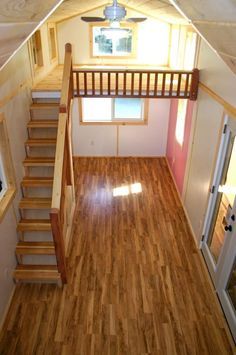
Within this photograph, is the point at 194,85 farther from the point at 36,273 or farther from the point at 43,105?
the point at 36,273

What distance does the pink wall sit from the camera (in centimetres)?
498

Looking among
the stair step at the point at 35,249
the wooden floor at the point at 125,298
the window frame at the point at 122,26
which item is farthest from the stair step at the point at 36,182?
the window frame at the point at 122,26

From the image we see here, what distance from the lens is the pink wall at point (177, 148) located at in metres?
4.98

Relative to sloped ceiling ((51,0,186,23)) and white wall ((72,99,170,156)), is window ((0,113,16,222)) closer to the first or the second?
sloped ceiling ((51,0,186,23))

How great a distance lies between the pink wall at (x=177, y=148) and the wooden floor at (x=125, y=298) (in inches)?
32.8

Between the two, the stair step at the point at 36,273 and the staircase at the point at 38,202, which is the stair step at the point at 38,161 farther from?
the stair step at the point at 36,273

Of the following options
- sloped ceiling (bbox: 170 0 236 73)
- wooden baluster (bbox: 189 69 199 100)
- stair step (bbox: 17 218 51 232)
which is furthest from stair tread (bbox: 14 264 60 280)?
wooden baluster (bbox: 189 69 199 100)

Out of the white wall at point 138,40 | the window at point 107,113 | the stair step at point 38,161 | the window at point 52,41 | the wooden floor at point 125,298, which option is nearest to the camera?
the wooden floor at point 125,298

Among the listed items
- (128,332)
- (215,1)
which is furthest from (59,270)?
(215,1)

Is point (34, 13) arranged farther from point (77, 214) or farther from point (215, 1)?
point (77, 214)

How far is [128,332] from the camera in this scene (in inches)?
121

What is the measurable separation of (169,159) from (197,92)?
254 cm

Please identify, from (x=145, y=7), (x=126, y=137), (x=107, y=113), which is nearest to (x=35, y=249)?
(x=126, y=137)

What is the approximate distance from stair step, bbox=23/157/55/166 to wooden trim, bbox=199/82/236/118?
2.45m
